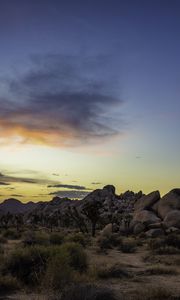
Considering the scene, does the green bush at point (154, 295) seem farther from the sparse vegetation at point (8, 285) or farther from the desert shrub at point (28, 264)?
the sparse vegetation at point (8, 285)

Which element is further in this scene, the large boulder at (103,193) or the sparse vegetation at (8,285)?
the large boulder at (103,193)

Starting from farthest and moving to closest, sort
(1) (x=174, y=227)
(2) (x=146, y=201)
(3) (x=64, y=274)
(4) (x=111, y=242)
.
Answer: (2) (x=146, y=201)
(1) (x=174, y=227)
(4) (x=111, y=242)
(3) (x=64, y=274)

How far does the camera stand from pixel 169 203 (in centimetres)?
5750

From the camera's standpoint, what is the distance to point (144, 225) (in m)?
50.5

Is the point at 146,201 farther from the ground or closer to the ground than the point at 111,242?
farther from the ground

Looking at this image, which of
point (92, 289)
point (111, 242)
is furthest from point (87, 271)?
point (111, 242)

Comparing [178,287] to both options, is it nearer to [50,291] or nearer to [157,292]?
[157,292]

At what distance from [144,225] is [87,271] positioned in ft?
117

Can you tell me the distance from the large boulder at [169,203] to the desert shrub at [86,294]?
46715mm

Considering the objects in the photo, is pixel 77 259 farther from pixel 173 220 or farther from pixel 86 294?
pixel 173 220

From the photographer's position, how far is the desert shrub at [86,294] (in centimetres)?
945

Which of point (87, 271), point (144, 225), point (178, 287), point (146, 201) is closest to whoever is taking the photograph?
point (178, 287)

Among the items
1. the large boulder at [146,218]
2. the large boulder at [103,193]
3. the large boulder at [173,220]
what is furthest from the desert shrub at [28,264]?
the large boulder at [103,193]

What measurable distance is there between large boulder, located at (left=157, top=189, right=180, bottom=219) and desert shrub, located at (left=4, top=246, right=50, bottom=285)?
42.4 m
